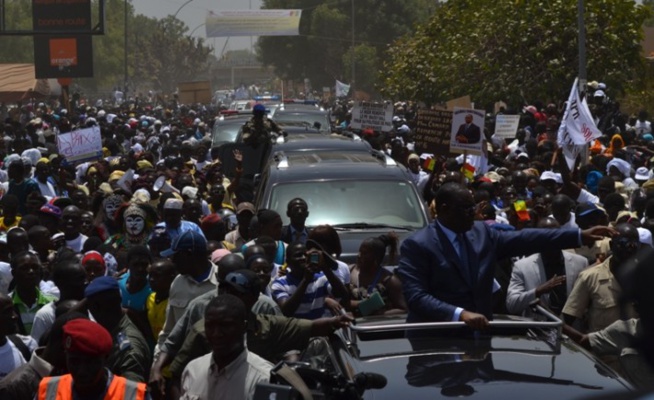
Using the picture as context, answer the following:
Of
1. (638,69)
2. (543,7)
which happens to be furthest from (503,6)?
(638,69)

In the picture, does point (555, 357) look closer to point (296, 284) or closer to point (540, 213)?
point (296, 284)

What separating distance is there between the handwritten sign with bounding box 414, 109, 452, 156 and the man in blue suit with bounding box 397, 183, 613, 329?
34.0 feet

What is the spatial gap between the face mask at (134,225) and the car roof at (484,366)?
5.31 meters

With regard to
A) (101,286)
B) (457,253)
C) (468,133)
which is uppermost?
(457,253)

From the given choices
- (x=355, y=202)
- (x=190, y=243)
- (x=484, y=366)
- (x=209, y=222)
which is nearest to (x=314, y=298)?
(x=190, y=243)

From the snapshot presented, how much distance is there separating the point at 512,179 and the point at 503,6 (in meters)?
13.9

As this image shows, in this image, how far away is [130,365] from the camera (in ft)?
18.0

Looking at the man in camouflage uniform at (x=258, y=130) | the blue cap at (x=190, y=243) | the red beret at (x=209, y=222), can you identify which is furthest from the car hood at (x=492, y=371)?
the man in camouflage uniform at (x=258, y=130)

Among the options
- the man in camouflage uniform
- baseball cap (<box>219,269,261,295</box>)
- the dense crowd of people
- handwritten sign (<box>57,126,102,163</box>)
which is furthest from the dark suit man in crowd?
baseball cap (<box>219,269,261,295</box>)

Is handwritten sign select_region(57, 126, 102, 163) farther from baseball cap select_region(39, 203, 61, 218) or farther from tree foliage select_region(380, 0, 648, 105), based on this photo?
tree foliage select_region(380, 0, 648, 105)

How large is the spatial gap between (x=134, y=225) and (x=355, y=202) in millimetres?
1785

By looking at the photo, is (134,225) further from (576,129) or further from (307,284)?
(576,129)

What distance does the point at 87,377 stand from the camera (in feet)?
14.4

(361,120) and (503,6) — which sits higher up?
(503,6)
